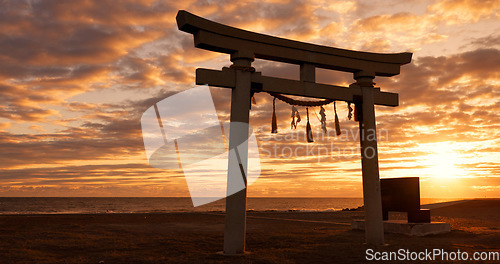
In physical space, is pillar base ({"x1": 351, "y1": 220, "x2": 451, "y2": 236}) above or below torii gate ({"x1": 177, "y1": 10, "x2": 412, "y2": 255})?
below

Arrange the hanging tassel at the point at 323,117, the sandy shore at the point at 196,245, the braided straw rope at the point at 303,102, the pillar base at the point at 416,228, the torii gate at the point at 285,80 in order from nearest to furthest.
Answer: the sandy shore at the point at 196,245, the torii gate at the point at 285,80, the braided straw rope at the point at 303,102, the hanging tassel at the point at 323,117, the pillar base at the point at 416,228

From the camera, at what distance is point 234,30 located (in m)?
9.96

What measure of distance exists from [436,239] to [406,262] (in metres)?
4.76

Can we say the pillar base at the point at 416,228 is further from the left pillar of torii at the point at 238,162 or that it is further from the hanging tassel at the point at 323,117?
the left pillar of torii at the point at 238,162

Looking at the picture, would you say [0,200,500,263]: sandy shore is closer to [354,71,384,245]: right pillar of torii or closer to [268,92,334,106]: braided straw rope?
[354,71,384,245]: right pillar of torii

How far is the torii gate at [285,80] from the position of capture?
9562 millimetres

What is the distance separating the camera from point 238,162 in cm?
966

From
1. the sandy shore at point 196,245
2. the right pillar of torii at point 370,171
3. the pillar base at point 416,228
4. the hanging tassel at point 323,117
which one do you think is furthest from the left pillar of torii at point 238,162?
the pillar base at point 416,228

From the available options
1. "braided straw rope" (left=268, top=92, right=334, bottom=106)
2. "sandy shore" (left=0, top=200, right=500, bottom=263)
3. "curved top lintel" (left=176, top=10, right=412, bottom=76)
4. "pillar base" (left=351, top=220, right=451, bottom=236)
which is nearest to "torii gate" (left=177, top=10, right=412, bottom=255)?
"curved top lintel" (left=176, top=10, right=412, bottom=76)

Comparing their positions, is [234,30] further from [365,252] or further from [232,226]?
[365,252]

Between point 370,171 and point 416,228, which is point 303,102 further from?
point 416,228

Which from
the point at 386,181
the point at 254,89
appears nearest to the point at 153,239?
the point at 254,89

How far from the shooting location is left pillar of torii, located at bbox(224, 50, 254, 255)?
9.55 m

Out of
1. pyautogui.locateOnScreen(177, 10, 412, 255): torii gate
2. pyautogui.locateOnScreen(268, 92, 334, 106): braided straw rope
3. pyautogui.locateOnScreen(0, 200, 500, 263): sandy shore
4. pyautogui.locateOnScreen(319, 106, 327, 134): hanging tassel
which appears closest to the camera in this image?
pyautogui.locateOnScreen(0, 200, 500, 263): sandy shore
